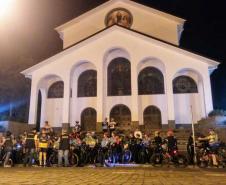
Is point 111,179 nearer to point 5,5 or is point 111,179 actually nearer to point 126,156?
point 5,5

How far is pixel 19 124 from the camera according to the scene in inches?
810

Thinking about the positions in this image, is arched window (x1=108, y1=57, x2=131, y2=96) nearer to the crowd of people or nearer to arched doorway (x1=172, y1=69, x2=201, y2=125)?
arched doorway (x1=172, y1=69, x2=201, y2=125)

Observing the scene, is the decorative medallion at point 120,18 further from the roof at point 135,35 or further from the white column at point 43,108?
the white column at point 43,108

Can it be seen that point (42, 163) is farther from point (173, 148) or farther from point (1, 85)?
point (1, 85)

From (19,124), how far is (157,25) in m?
16.0

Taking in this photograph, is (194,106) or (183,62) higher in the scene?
(183,62)

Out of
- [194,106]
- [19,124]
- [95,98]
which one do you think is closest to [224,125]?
[194,106]

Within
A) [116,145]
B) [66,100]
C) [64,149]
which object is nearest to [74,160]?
[64,149]

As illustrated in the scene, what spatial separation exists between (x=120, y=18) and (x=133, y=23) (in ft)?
4.72

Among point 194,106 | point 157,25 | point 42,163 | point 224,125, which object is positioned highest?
point 157,25

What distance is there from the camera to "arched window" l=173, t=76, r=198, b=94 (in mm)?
22616

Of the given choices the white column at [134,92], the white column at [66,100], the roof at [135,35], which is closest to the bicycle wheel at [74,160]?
the white column at [134,92]

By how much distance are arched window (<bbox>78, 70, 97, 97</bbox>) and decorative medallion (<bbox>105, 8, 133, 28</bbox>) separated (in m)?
6.28

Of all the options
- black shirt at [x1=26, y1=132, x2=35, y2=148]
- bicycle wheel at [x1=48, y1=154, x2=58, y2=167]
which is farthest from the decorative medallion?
bicycle wheel at [x1=48, y1=154, x2=58, y2=167]
